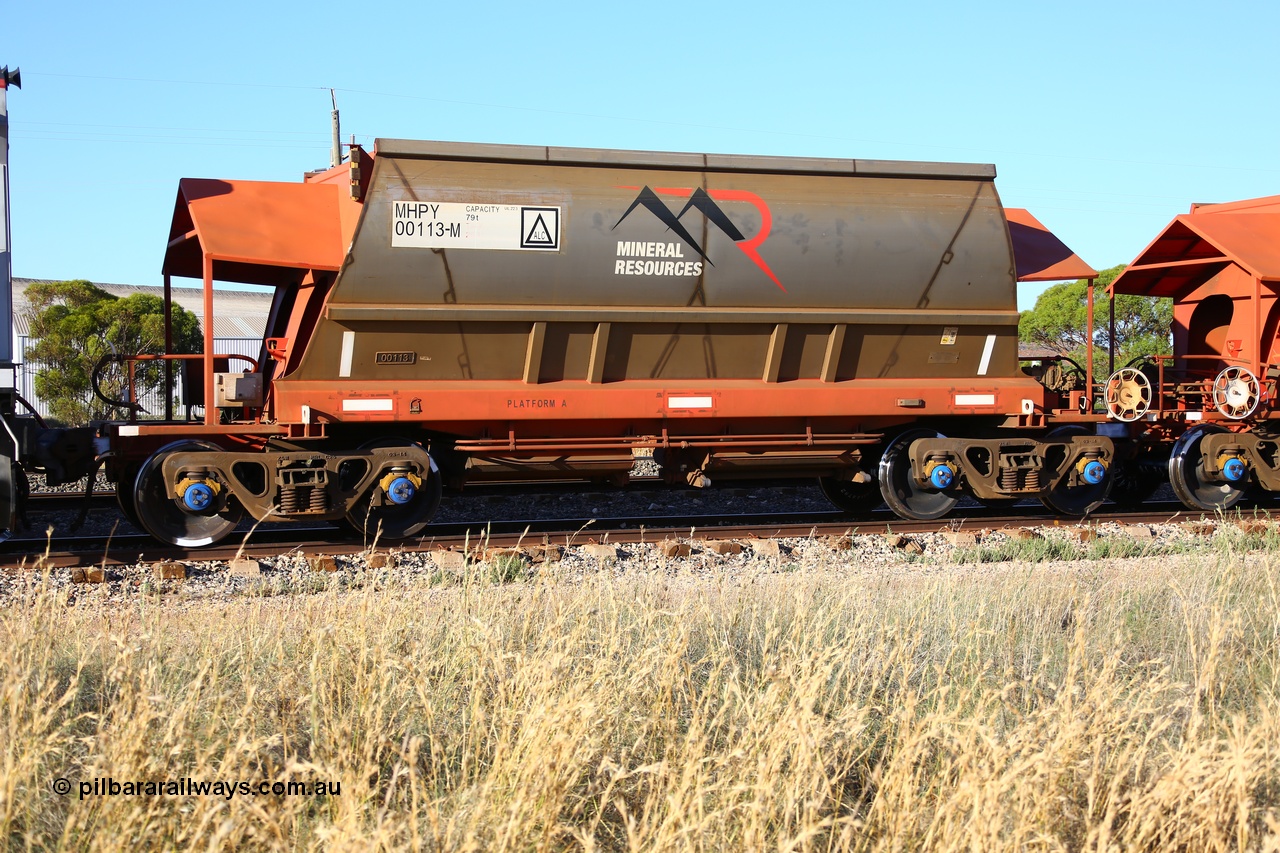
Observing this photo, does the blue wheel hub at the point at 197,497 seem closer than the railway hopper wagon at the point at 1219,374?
Yes

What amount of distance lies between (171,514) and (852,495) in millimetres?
6919

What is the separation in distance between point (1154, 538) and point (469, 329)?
21.3ft

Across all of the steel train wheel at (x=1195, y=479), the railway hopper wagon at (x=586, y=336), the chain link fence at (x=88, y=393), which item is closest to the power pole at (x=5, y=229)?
the railway hopper wagon at (x=586, y=336)

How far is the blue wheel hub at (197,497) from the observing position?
8.55m

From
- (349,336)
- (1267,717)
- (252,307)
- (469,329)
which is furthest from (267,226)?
(252,307)

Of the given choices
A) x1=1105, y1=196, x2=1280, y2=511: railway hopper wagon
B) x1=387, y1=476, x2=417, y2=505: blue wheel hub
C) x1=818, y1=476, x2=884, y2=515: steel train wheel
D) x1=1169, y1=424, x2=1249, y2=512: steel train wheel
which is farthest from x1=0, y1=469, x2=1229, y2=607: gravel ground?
x1=818, y1=476, x2=884, y2=515: steel train wheel

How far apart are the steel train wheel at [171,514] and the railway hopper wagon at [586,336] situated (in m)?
0.02

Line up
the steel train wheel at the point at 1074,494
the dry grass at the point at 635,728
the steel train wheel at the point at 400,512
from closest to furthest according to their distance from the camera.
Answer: the dry grass at the point at 635,728 → the steel train wheel at the point at 400,512 → the steel train wheel at the point at 1074,494

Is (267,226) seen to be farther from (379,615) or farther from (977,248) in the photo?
(977,248)

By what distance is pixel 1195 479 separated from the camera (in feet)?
38.5

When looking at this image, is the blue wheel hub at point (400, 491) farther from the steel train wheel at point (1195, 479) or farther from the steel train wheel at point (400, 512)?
the steel train wheel at point (1195, 479)

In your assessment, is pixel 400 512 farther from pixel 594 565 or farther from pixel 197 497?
pixel 594 565

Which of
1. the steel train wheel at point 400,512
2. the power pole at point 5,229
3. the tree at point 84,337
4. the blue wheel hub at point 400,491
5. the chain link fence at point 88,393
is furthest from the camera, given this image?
the chain link fence at point 88,393

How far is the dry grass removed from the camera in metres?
3.20
